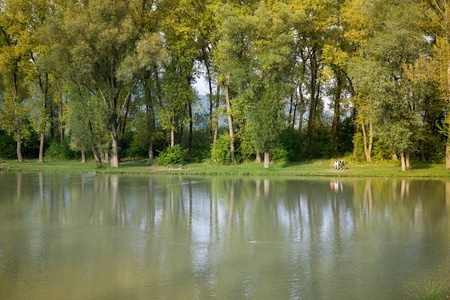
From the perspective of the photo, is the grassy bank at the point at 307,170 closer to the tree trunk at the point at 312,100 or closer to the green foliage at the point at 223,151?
the green foliage at the point at 223,151

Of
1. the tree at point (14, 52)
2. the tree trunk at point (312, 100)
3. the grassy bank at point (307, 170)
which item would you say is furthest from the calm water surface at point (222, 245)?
the tree at point (14, 52)

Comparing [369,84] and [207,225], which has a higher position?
[369,84]

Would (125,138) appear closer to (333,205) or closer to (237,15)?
(237,15)

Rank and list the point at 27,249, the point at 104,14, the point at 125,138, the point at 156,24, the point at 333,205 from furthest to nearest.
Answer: the point at 125,138 → the point at 156,24 → the point at 104,14 → the point at 333,205 → the point at 27,249

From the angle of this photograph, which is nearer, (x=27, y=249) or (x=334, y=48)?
(x=27, y=249)

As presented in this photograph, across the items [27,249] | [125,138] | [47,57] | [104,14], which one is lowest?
[27,249]

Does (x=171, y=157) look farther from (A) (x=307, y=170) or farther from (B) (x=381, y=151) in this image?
(B) (x=381, y=151)

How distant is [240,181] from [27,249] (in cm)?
1828

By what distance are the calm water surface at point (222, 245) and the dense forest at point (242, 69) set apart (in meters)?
15.0

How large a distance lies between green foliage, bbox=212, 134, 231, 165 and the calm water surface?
19091 mm

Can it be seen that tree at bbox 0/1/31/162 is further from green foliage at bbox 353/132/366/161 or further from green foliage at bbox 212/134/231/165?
green foliage at bbox 353/132/366/161

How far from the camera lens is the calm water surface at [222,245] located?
8008 millimetres

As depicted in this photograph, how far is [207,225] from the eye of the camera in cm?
1354

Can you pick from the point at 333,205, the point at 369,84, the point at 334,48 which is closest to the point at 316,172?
the point at 369,84
